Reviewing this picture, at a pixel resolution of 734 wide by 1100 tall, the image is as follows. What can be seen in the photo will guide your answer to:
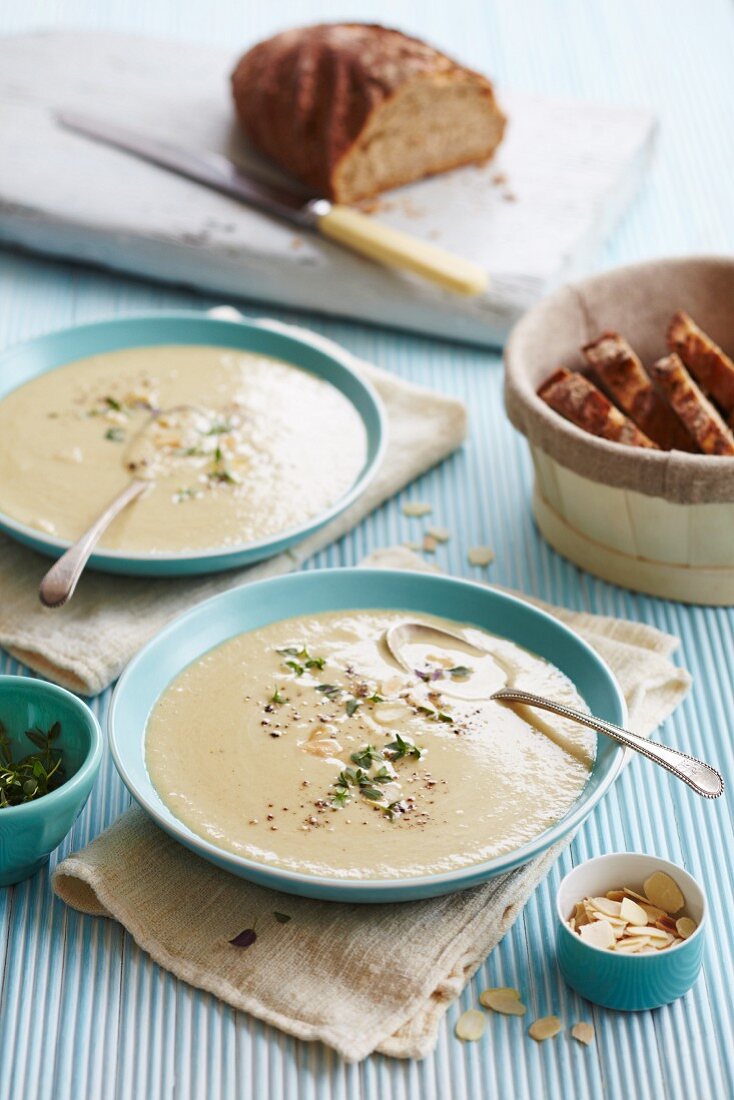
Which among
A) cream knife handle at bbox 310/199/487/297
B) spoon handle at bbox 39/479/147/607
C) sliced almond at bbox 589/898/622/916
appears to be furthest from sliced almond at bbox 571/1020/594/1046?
cream knife handle at bbox 310/199/487/297

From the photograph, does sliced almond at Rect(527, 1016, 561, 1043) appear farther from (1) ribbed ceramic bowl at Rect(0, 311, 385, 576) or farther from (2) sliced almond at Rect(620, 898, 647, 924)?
(1) ribbed ceramic bowl at Rect(0, 311, 385, 576)

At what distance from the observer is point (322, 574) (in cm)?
183

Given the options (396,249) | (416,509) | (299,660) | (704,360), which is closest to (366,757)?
(299,660)

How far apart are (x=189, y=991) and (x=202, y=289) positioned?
1815mm

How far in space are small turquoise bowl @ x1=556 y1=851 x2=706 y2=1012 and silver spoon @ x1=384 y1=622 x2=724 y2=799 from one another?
99 mm

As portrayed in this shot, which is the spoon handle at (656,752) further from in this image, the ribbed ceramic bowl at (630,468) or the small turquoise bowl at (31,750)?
the small turquoise bowl at (31,750)

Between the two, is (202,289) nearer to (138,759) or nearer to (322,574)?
(322,574)

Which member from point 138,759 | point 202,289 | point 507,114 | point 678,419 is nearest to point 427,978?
point 138,759

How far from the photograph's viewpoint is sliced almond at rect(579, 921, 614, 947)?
4.53 ft

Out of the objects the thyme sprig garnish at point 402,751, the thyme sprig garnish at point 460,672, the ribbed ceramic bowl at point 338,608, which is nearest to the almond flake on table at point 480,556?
the ribbed ceramic bowl at point 338,608

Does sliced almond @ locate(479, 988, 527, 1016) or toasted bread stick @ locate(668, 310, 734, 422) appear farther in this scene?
toasted bread stick @ locate(668, 310, 734, 422)

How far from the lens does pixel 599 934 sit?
1383 millimetres

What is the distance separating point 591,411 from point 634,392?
116 mm

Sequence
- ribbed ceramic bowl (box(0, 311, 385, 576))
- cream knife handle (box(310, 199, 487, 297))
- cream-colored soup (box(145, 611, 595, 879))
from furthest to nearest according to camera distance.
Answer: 1. cream knife handle (box(310, 199, 487, 297))
2. ribbed ceramic bowl (box(0, 311, 385, 576))
3. cream-colored soup (box(145, 611, 595, 879))
